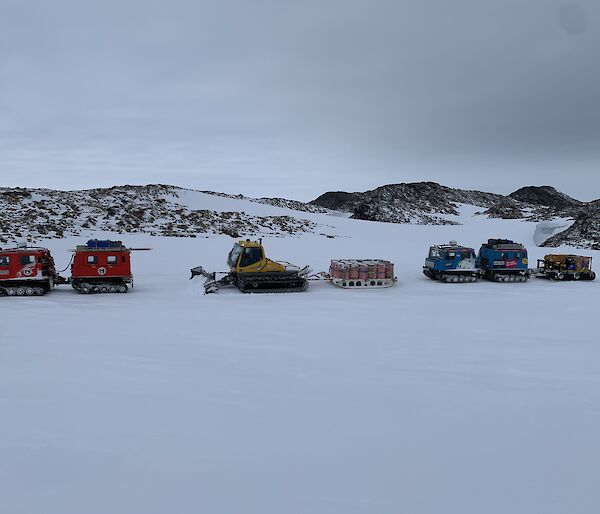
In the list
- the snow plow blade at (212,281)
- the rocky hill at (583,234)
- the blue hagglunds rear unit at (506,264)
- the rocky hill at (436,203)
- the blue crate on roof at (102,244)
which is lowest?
the snow plow blade at (212,281)

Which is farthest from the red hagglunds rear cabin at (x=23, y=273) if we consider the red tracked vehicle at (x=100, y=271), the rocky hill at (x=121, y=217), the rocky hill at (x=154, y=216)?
the rocky hill at (x=121, y=217)

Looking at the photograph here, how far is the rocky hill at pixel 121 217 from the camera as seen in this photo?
34.3 metres

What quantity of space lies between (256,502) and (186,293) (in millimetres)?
12343

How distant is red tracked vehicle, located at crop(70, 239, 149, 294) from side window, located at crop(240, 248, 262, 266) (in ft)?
13.1

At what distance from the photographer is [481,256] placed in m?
21.6

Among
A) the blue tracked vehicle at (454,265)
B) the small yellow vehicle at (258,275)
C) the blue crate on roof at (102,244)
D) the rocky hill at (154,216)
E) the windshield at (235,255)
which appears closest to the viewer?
the small yellow vehicle at (258,275)

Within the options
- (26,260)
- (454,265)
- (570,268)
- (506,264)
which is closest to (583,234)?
(570,268)

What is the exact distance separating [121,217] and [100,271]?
24.4 metres

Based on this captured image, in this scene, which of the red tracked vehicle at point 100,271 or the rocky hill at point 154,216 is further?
the rocky hill at point 154,216

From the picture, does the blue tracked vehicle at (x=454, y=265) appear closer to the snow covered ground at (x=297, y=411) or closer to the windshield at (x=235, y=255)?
the snow covered ground at (x=297, y=411)

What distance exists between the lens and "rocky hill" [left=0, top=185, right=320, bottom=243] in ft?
113

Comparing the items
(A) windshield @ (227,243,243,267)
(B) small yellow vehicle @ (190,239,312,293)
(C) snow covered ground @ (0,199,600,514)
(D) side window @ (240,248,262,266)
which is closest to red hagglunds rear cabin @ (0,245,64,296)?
(C) snow covered ground @ (0,199,600,514)

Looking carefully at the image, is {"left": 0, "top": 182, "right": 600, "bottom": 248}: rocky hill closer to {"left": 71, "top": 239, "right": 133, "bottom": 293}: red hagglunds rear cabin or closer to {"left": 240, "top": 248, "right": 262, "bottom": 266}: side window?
{"left": 71, "top": 239, "right": 133, "bottom": 293}: red hagglunds rear cabin

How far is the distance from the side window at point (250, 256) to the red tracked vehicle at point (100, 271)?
3990 millimetres
